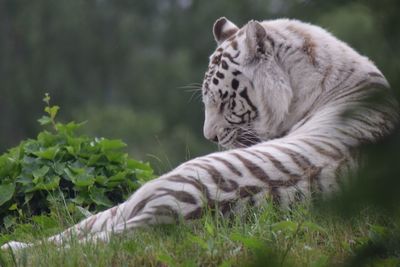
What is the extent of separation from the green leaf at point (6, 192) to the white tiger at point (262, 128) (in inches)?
31.6

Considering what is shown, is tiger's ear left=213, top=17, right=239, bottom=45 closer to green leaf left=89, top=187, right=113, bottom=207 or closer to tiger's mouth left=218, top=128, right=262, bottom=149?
tiger's mouth left=218, top=128, right=262, bottom=149

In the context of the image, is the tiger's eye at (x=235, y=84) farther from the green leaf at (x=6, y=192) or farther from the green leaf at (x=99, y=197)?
the green leaf at (x=6, y=192)

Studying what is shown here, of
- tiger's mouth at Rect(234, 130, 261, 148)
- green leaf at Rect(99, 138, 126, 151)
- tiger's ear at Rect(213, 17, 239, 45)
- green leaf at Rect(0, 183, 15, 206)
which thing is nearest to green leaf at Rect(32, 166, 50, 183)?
green leaf at Rect(0, 183, 15, 206)

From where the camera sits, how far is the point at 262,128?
5715mm

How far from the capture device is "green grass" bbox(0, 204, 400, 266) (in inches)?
134

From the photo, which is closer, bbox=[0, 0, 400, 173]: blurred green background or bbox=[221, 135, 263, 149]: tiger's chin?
bbox=[221, 135, 263, 149]: tiger's chin

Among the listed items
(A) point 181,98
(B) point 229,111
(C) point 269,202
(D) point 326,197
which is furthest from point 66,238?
(A) point 181,98

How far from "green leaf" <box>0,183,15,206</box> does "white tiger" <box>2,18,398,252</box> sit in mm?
804

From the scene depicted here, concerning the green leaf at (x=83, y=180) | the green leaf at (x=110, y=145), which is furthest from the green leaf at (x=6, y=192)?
Result: the green leaf at (x=110, y=145)

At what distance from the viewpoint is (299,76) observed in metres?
5.47

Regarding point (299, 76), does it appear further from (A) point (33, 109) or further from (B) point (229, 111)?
(A) point (33, 109)

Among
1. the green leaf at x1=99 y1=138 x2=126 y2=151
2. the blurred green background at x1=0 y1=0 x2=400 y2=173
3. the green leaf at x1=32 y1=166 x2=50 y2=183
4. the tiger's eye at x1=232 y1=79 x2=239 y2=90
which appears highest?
the tiger's eye at x1=232 y1=79 x2=239 y2=90

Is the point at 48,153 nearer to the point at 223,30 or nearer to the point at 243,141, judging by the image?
the point at 243,141

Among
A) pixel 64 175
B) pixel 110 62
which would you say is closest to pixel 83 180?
pixel 64 175
